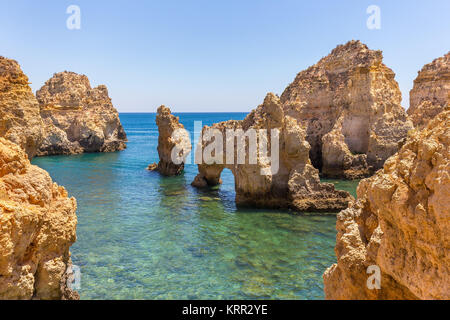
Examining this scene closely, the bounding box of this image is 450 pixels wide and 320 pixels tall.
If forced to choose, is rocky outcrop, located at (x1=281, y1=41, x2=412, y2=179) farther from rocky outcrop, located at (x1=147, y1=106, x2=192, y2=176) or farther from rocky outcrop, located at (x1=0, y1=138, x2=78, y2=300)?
rocky outcrop, located at (x1=0, y1=138, x2=78, y2=300)

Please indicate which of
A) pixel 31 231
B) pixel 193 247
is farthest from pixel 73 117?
pixel 31 231

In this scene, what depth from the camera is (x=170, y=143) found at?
31922 millimetres

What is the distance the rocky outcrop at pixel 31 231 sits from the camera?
525cm

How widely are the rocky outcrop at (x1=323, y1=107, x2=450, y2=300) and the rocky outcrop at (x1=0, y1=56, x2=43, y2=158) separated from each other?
12183 millimetres

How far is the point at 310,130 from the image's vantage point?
34.2 meters

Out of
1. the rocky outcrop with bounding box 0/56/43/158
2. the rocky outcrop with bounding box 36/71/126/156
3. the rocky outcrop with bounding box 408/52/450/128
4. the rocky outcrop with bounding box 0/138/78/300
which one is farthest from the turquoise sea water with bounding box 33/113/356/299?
the rocky outcrop with bounding box 408/52/450/128

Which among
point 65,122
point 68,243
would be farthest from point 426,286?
point 65,122

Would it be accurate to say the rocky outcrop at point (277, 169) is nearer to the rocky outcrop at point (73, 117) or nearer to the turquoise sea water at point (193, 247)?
the turquoise sea water at point (193, 247)

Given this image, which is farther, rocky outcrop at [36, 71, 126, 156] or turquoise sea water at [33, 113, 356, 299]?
rocky outcrop at [36, 71, 126, 156]

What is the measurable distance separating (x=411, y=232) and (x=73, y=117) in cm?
5275

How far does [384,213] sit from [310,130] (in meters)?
30.4

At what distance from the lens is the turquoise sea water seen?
1127 cm

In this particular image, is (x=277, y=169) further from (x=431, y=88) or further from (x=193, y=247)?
(x=431, y=88)

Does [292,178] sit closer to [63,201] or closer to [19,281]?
[63,201]
